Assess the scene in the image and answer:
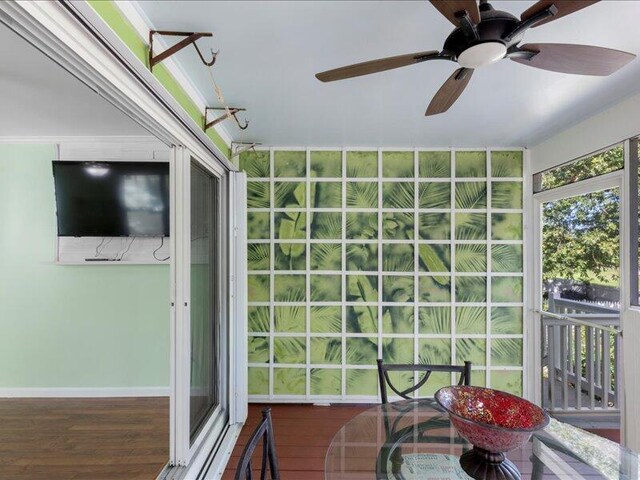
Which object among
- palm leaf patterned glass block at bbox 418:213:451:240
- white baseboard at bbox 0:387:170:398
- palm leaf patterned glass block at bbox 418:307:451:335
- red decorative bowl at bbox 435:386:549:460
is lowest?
white baseboard at bbox 0:387:170:398

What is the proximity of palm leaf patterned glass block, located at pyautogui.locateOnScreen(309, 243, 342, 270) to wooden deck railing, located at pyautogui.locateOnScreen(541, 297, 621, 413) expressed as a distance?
6.49ft

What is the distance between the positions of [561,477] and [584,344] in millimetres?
1836

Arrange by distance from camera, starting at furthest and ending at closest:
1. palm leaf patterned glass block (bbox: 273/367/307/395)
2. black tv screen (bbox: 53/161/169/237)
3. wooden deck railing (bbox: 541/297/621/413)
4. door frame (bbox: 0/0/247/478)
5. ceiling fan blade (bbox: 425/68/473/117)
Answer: palm leaf patterned glass block (bbox: 273/367/307/395) → black tv screen (bbox: 53/161/169/237) → wooden deck railing (bbox: 541/297/621/413) → ceiling fan blade (bbox: 425/68/473/117) → door frame (bbox: 0/0/247/478)

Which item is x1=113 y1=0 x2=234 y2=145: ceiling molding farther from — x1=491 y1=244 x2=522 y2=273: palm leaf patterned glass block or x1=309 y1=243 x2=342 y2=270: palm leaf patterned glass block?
x1=491 y1=244 x2=522 y2=273: palm leaf patterned glass block

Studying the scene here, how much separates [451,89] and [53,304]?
3714mm

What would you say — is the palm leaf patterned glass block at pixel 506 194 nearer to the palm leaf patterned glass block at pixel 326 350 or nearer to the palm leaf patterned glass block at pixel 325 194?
the palm leaf patterned glass block at pixel 325 194

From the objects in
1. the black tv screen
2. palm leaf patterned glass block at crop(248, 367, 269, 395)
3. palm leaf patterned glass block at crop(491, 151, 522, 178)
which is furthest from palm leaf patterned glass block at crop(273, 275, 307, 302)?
palm leaf patterned glass block at crop(491, 151, 522, 178)

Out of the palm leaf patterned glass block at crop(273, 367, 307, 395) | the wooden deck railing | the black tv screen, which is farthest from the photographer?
the palm leaf patterned glass block at crop(273, 367, 307, 395)

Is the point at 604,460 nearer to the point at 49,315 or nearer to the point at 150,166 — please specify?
the point at 150,166

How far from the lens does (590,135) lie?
2299 millimetres

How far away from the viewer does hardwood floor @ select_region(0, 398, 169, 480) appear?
2.01m

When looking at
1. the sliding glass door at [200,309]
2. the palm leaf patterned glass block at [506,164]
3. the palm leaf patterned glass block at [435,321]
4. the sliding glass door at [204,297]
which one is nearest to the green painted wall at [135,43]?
the sliding glass door at [200,309]

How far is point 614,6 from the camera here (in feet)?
4.13

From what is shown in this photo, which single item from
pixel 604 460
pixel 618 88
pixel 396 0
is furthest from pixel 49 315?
pixel 618 88
